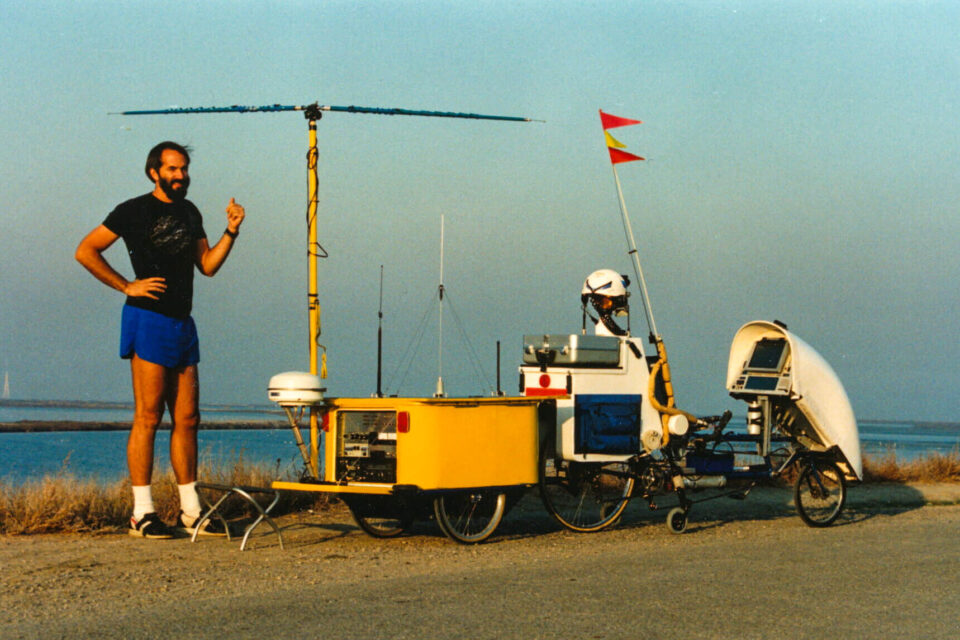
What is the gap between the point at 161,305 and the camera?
9.85 meters

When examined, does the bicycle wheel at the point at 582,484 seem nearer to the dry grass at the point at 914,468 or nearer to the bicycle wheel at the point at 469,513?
the bicycle wheel at the point at 469,513

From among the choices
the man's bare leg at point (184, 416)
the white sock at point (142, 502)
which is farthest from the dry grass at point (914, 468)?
the white sock at point (142, 502)

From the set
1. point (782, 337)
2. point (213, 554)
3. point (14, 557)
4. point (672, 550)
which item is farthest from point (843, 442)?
point (14, 557)

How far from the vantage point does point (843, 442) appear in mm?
12641

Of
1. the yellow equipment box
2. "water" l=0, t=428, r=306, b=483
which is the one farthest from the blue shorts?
"water" l=0, t=428, r=306, b=483

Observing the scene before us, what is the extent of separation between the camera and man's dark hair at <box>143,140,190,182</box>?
10.2 metres

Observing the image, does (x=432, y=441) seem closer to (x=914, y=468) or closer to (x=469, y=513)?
(x=469, y=513)

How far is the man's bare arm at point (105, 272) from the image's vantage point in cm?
974

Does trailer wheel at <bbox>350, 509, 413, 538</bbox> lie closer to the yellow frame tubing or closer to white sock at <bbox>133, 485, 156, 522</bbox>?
white sock at <bbox>133, 485, 156, 522</bbox>

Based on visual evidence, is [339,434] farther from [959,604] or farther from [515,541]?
[959,604]

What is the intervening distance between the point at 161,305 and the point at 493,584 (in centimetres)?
401

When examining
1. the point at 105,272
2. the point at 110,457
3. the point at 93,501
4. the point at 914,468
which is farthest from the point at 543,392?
the point at 110,457

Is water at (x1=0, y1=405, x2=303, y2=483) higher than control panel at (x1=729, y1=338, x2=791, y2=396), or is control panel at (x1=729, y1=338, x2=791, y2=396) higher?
control panel at (x1=729, y1=338, x2=791, y2=396)

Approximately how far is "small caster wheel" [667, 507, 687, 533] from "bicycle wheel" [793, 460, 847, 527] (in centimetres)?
155
